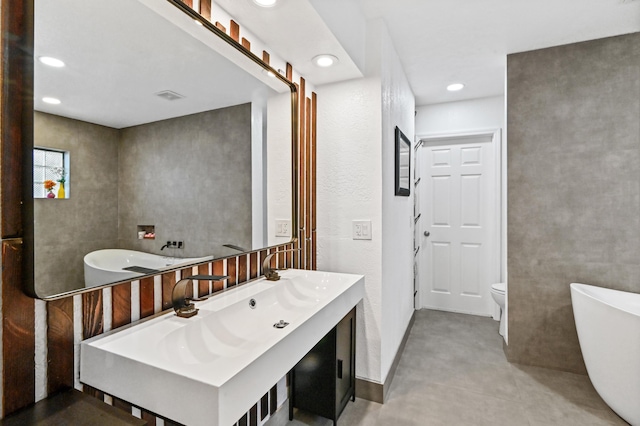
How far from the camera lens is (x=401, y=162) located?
254cm

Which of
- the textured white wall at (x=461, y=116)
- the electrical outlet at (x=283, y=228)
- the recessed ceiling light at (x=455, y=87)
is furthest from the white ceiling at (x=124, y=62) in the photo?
the textured white wall at (x=461, y=116)

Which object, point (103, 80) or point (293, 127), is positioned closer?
point (103, 80)

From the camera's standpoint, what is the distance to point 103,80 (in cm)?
96

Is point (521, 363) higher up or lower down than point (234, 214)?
lower down

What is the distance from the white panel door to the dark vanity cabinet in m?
2.25

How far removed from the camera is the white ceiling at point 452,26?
4.91 ft

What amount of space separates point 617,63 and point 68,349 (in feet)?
11.2

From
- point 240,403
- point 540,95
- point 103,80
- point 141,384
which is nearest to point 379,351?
point 240,403

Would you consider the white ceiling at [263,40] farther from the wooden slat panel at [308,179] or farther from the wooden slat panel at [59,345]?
the wooden slat panel at [59,345]

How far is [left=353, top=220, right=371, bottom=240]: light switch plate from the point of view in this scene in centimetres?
206

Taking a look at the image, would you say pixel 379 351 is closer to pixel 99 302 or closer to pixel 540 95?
pixel 99 302

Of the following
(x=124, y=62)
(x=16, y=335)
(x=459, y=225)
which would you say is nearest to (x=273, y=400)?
(x=16, y=335)

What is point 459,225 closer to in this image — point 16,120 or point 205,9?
point 205,9

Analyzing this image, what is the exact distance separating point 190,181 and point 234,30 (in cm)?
74
